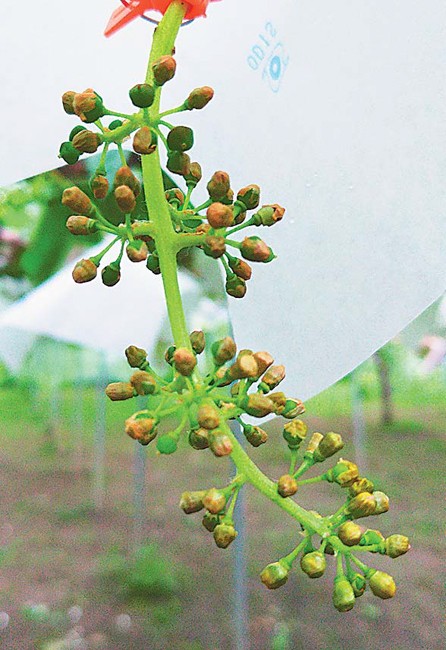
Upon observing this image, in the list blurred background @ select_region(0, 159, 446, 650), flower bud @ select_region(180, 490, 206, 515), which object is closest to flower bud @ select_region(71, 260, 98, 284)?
flower bud @ select_region(180, 490, 206, 515)

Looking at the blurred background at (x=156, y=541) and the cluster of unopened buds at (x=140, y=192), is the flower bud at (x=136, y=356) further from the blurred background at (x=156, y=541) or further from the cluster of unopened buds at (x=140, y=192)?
the blurred background at (x=156, y=541)

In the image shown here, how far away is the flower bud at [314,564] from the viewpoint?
0.88ft

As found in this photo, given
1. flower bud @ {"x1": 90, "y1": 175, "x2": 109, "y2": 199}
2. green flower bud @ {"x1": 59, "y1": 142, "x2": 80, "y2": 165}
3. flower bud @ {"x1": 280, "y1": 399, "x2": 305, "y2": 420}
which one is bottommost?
flower bud @ {"x1": 280, "y1": 399, "x2": 305, "y2": 420}

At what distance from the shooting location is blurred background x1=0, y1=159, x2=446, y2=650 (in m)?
2.85

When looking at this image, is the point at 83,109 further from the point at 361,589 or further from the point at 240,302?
the point at 240,302

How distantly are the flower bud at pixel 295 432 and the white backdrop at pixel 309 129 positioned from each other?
0.25m

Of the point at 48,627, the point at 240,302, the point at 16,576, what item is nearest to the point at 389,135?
the point at 240,302

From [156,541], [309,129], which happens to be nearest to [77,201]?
[309,129]

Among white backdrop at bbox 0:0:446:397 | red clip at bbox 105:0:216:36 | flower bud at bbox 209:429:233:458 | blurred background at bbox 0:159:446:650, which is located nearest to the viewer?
flower bud at bbox 209:429:233:458

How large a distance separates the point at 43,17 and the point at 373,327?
0.38 metres

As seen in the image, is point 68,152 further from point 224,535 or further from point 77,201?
point 224,535

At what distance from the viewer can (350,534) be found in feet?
0.90

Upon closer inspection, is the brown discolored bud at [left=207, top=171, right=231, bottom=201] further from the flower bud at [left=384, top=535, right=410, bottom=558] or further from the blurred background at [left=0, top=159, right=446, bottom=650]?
the blurred background at [left=0, top=159, right=446, bottom=650]

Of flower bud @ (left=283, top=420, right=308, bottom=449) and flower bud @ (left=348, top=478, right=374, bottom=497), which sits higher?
flower bud @ (left=283, top=420, right=308, bottom=449)
